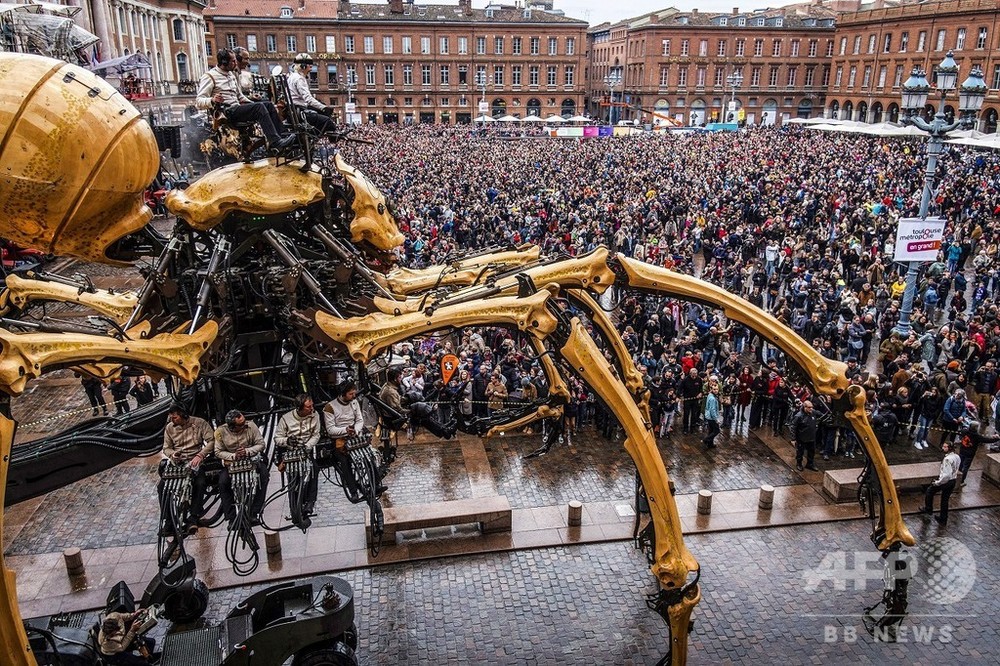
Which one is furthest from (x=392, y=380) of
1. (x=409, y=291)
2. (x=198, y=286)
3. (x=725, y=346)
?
(x=725, y=346)

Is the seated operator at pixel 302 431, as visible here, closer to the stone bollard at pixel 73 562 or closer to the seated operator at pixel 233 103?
the seated operator at pixel 233 103

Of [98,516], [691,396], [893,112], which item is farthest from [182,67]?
[691,396]

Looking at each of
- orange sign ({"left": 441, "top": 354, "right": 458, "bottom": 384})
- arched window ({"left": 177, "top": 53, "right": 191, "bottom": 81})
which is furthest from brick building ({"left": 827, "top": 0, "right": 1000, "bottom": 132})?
arched window ({"left": 177, "top": 53, "right": 191, "bottom": 81})

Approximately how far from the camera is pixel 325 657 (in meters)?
9.22

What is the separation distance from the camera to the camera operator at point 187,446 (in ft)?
29.0

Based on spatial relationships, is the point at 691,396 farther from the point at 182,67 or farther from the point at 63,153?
the point at 182,67

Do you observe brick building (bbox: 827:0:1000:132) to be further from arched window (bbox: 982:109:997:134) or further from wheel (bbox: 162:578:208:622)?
wheel (bbox: 162:578:208:622)

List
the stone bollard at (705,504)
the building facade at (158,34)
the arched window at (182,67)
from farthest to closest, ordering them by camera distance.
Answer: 1. the arched window at (182,67)
2. the building facade at (158,34)
3. the stone bollard at (705,504)

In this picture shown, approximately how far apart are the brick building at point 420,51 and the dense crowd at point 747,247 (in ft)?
129

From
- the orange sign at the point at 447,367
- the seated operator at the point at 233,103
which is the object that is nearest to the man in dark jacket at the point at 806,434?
the orange sign at the point at 447,367

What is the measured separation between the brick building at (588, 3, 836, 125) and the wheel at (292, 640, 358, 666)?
Answer: 94.4m

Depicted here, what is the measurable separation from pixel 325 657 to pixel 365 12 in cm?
9808

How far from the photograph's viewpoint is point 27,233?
802 centimetres

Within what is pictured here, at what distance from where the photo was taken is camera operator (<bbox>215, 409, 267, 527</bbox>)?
8.90 metres
